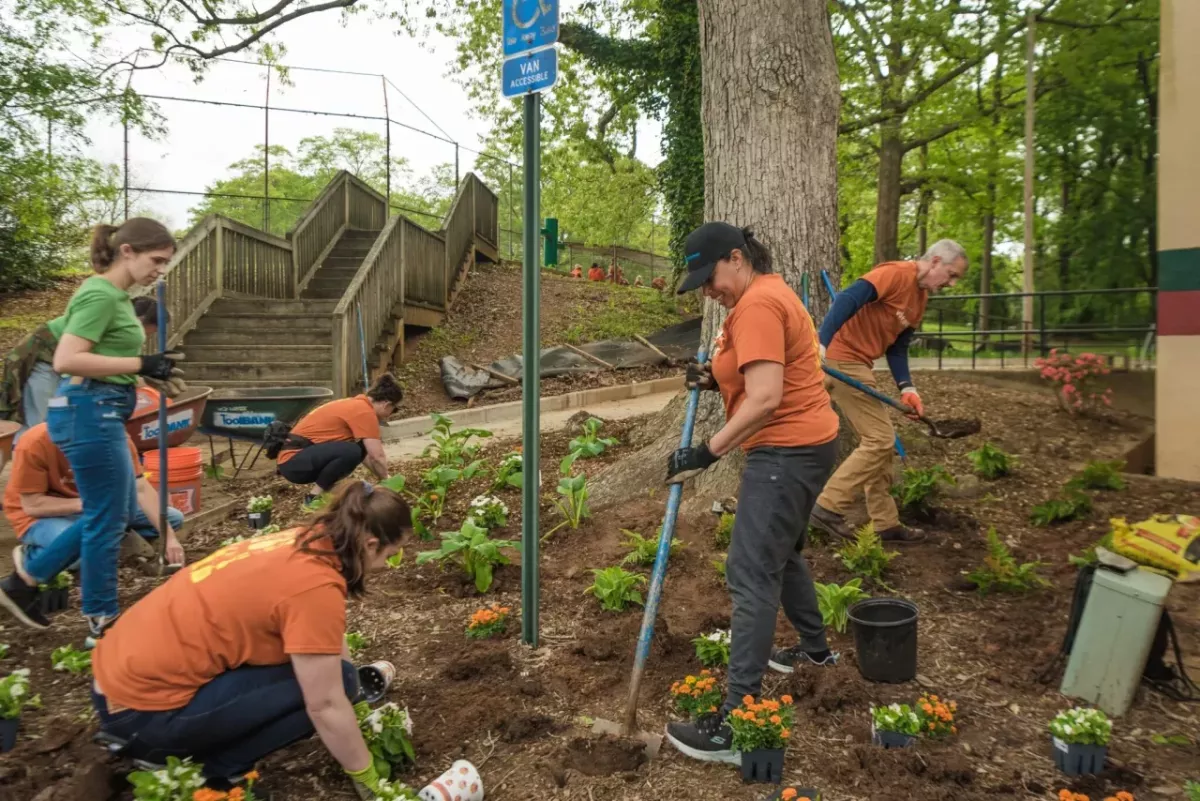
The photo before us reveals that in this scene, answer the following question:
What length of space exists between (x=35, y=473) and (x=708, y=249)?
3.38 meters

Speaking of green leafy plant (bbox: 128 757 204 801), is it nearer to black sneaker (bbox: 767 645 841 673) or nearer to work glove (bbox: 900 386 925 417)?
black sneaker (bbox: 767 645 841 673)

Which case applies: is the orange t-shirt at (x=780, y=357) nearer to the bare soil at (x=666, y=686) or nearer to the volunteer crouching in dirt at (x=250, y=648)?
the bare soil at (x=666, y=686)

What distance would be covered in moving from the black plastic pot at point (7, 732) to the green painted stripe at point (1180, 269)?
23.6ft

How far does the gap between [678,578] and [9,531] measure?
4265 mm

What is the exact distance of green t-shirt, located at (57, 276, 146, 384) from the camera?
11.5ft

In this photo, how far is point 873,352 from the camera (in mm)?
4816

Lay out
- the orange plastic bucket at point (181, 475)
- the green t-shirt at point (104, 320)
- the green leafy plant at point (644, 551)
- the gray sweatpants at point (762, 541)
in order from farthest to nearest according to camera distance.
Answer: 1. the orange plastic bucket at point (181, 475)
2. the green leafy plant at point (644, 551)
3. the green t-shirt at point (104, 320)
4. the gray sweatpants at point (762, 541)

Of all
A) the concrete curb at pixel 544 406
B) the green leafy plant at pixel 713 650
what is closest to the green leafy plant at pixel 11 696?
the green leafy plant at pixel 713 650

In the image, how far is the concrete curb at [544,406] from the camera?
9281 millimetres

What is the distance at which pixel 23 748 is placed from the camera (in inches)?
114

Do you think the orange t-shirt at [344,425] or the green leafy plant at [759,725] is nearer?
the green leafy plant at [759,725]

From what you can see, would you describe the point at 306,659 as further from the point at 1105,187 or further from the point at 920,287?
the point at 1105,187

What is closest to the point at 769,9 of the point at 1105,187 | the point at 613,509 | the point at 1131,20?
the point at 613,509

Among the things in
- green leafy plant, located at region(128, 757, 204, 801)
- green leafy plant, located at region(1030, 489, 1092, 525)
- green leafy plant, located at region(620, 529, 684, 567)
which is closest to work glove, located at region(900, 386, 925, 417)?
green leafy plant, located at region(1030, 489, 1092, 525)
